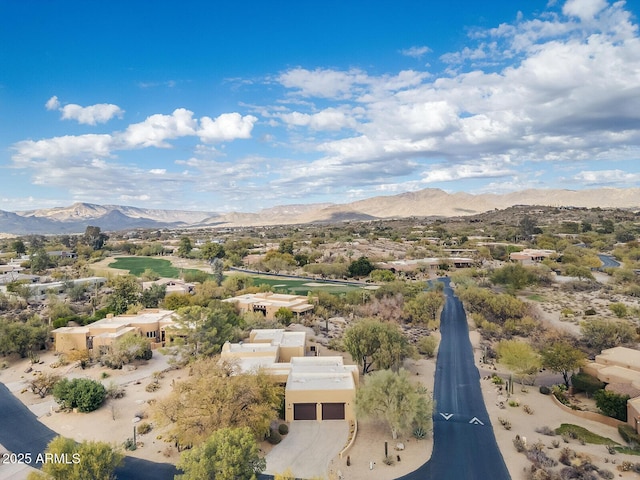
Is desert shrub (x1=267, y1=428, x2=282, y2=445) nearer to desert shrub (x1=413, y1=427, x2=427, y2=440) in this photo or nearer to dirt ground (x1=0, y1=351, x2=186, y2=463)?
dirt ground (x1=0, y1=351, x2=186, y2=463)

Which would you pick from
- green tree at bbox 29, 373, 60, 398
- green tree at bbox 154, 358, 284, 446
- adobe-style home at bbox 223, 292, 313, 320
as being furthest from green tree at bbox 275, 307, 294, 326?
green tree at bbox 29, 373, 60, 398

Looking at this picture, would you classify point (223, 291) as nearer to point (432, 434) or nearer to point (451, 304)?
point (451, 304)

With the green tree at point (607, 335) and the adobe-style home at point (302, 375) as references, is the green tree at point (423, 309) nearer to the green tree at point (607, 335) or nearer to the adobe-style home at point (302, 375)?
the green tree at point (607, 335)

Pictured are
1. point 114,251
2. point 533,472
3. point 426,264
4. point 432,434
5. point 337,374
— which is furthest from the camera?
point 114,251

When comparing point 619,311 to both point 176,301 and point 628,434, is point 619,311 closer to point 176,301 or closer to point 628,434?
point 628,434

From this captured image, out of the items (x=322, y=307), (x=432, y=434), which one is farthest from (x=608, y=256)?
(x=432, y=434)

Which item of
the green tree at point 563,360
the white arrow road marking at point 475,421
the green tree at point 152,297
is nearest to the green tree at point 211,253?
the green tree at point 152,297

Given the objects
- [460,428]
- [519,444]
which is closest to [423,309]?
[460,428]
